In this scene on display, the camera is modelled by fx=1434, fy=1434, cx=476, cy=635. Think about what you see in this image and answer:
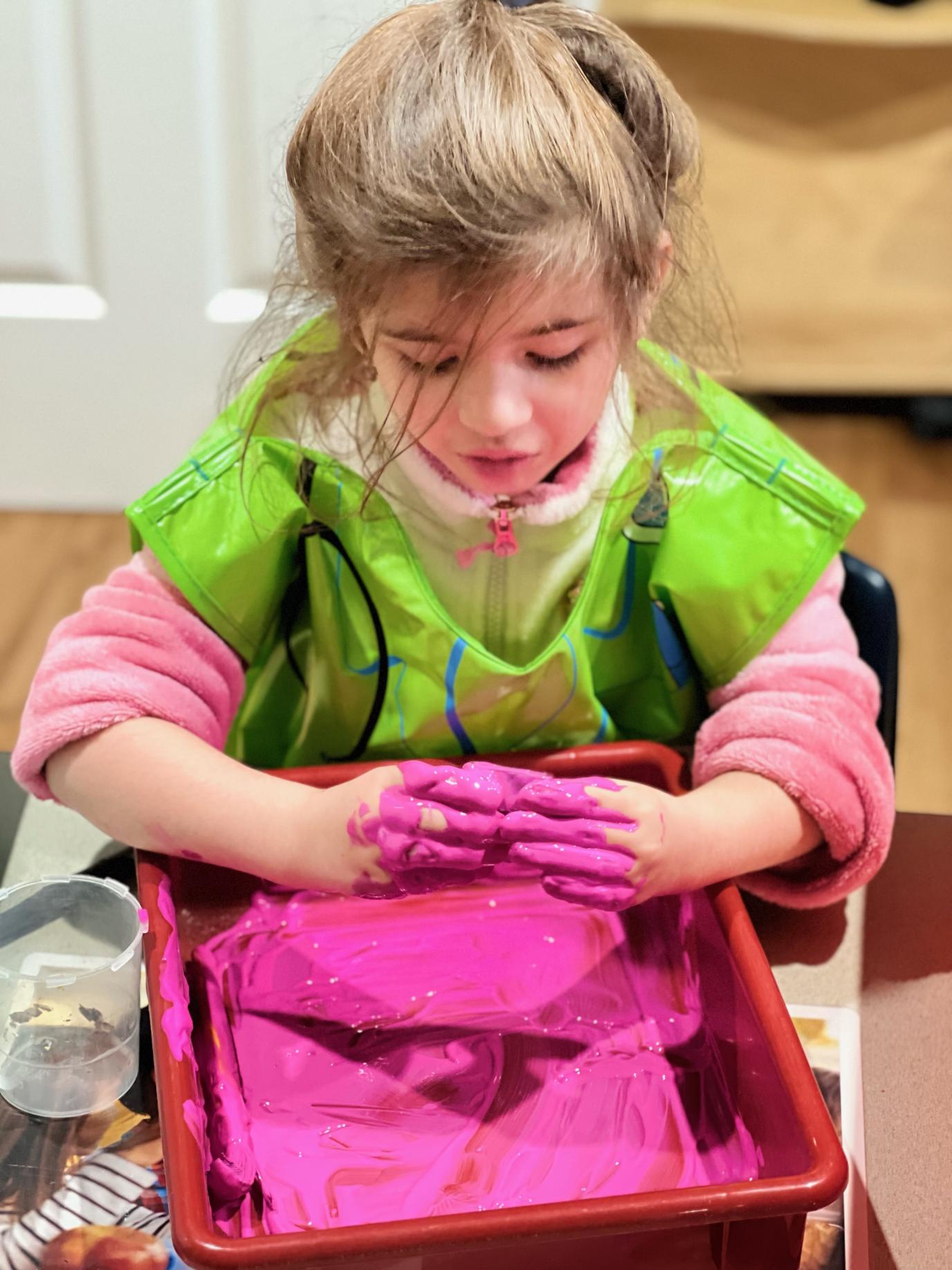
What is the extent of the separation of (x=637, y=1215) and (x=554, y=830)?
22 centimetres

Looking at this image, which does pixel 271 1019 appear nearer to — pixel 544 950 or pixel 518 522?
pixel 544 950

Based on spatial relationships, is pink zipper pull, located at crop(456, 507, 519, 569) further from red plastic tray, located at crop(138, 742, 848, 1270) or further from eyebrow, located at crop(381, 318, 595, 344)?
red plastic tray, located at crop(138, 742, 848, 1270)

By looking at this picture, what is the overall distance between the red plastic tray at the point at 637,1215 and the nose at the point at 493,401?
1.03 ft

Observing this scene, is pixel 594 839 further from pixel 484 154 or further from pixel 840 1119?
pixel 484 154

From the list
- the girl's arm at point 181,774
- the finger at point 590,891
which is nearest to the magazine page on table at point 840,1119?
the finger at point 590,891

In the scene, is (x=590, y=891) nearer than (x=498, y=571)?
Yes

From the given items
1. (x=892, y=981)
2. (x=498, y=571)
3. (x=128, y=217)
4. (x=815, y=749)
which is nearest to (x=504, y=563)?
(x=498, y=571)

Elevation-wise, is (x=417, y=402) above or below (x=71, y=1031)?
above

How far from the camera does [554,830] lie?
785 mm

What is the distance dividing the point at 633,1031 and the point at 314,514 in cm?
40

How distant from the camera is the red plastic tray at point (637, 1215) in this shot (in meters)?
0.61

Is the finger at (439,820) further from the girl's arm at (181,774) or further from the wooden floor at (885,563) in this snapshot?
the wooden floor at (885,563)

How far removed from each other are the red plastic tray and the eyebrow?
35 cm

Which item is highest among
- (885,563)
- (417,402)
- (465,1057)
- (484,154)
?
(484,154)
